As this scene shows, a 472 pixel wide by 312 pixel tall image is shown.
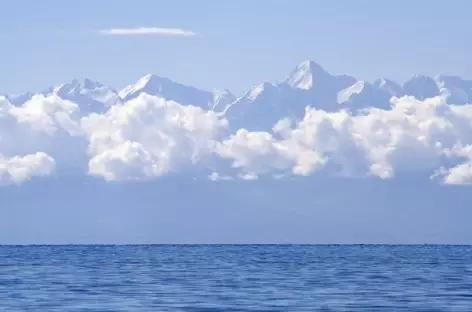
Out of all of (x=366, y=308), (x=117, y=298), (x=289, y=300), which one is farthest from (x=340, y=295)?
(x=117, y=298)

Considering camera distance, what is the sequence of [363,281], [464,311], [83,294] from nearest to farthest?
[464,311] → [83,294] → [363,281]

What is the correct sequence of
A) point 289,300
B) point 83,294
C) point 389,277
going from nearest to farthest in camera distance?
point 289,300
point 83,294
point 389,277

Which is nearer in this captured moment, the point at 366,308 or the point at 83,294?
the point at 366,308

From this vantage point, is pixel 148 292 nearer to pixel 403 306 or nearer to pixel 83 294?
pixel 83 294

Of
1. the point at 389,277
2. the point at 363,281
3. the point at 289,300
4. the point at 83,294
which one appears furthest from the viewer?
the point at 389,277

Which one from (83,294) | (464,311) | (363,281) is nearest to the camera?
(464,311)

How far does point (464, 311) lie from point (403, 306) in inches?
183

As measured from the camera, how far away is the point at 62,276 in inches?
4427

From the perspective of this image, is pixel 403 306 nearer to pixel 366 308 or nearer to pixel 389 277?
pixel 366 308

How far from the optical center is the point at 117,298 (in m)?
78.0

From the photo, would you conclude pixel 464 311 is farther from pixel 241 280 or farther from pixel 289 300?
pixel 241 280

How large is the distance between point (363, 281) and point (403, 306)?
2717cm

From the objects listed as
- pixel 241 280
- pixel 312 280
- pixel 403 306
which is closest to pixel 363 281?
pixel 312 280

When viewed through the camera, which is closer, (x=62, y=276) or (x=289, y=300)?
(x=289, y=300)
